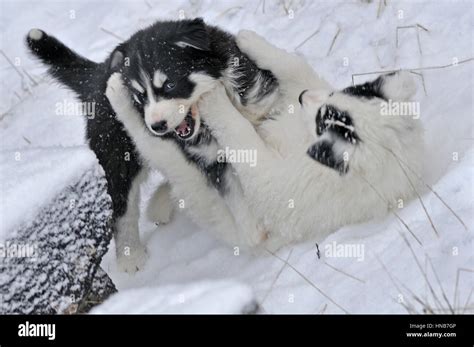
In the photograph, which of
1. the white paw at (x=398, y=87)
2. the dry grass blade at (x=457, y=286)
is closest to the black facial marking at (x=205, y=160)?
the white paw at (x=398, y=87)

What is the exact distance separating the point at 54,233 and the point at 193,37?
4.59 ft

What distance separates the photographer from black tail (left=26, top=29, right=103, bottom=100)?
522cm

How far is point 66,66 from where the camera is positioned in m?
Answer: 5.31

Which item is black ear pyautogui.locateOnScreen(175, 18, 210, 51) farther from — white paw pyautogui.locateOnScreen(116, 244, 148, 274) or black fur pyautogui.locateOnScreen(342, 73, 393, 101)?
white paw pyautogui.locateOnScreen(116, 244, 148, 274)

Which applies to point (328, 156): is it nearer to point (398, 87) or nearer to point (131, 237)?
point (398, 87)

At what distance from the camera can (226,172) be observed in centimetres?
482

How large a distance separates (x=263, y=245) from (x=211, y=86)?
104 cm

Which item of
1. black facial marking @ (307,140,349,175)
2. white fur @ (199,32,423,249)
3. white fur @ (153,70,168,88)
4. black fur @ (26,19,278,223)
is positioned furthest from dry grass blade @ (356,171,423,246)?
white fur @ (153,70,168,88)

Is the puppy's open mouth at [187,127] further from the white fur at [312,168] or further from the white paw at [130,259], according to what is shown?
the white paw at [130,259]

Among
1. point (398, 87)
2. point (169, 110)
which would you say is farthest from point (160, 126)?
point (398, 87)

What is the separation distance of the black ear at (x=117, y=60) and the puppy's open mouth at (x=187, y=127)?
1.68 feet

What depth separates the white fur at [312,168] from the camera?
4.48 metres

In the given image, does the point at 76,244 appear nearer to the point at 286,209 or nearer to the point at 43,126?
the point at 286,209
